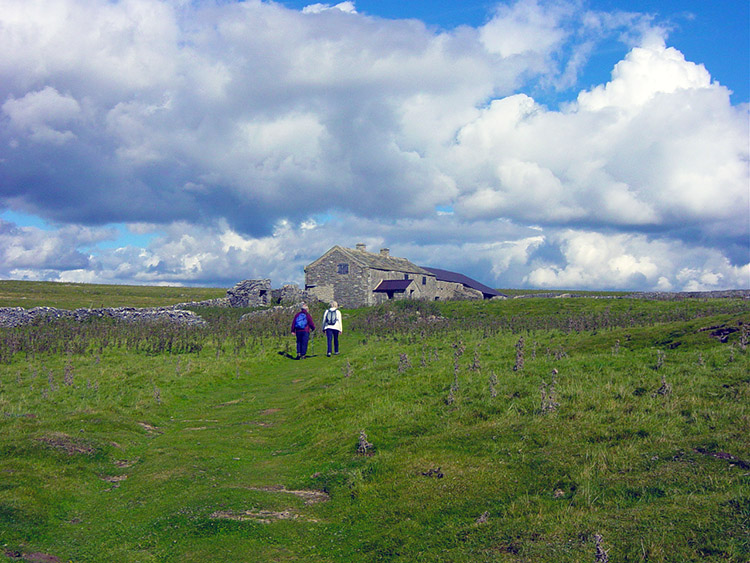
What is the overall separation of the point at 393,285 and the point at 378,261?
21.2 feet

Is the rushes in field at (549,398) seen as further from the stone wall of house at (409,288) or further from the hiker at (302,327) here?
the stone wall of house at (409,288)

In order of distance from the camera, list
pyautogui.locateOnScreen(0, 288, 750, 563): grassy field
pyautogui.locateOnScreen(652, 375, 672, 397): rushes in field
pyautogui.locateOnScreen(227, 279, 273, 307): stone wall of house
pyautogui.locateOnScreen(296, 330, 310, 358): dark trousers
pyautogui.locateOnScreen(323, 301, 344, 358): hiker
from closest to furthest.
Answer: pyautogui.locateOnScreen(0, 288, 750, 563): grassy field < pyautogui.locateOnScreen(652, 375, 672, 397): rushes in field < pyautogui.locateOnScreen(323, 301, 344, 358): hiker < pyautogui.locateOnScreen(296, 330, 310, 358): dark trousers < pyautogui.locateOnScreen(227, 279, 273, 307): stone wall of house

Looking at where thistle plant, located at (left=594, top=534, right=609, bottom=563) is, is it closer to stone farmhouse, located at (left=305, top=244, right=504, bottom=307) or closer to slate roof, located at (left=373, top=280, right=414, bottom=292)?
stone farmhouse, located at (left=305, top=244, right=504, bottom=307)

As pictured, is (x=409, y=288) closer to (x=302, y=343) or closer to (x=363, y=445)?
(x=302, y=343)

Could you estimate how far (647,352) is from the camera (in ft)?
54.4

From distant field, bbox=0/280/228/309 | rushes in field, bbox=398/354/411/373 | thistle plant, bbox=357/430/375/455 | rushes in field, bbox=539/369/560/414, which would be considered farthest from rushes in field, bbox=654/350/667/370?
distant field, bbox=0/280/228/309

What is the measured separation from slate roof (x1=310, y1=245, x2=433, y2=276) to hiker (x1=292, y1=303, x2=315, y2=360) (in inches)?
1439

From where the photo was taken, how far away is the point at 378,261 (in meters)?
72.7

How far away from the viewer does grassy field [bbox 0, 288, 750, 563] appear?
7.06 meters

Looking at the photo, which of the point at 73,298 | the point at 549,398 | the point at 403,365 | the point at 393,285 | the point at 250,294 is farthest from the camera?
the point at 73,298

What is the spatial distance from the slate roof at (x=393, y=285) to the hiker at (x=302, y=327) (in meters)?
37.6

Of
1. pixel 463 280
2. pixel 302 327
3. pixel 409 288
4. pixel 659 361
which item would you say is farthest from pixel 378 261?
pixel 659 361

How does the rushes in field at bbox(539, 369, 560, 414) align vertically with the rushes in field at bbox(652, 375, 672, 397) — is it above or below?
below

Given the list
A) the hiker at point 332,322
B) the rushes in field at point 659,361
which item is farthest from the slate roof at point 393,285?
the rushes in field at point 659,361
